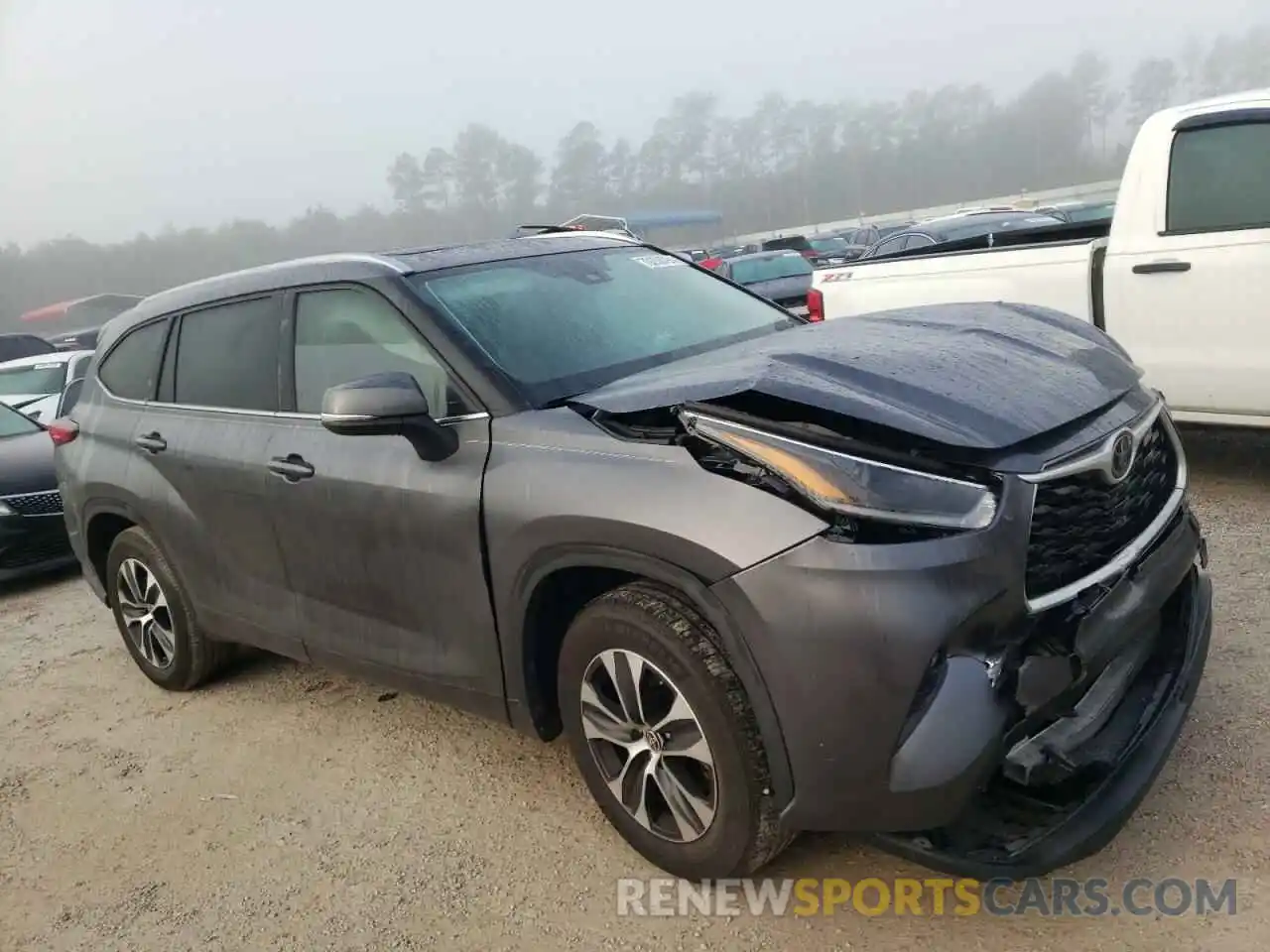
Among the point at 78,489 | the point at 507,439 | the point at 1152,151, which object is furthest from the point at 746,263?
the point at 507,439

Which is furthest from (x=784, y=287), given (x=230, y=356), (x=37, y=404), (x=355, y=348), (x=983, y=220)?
(x=355, y=348)

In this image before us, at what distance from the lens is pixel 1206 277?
4957mm

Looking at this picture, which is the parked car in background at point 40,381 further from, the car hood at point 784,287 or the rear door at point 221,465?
the car hood at point 784,287

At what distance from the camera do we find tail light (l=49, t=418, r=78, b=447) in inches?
190

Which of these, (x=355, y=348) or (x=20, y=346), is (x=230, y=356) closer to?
(x=355, y=348)

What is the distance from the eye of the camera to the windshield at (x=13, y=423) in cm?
796

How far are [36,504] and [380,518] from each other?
5.35 meters

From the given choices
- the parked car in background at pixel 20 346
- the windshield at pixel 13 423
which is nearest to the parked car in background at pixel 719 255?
the windshield at pixel 13 423

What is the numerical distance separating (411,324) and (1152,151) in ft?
13.7

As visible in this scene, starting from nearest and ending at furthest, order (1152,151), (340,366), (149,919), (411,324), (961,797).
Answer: (961,797) → (149,919) → (411,324) → (340,366) → (1152,151)

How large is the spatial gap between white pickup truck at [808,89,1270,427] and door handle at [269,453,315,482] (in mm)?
3950

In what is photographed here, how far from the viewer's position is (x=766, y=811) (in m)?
2.43

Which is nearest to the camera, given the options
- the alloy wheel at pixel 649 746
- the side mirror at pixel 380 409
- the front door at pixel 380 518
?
the alloy wheel at pixel 649 746

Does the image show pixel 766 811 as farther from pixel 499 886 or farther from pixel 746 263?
pixel 746 263
